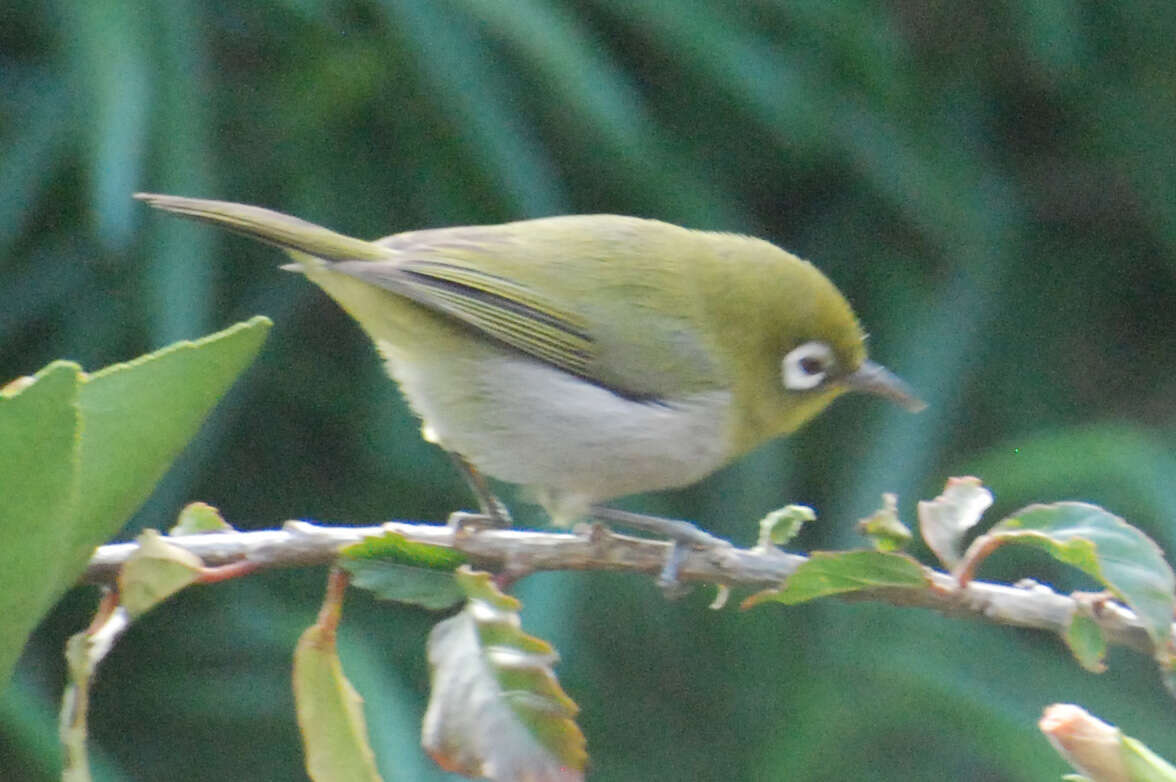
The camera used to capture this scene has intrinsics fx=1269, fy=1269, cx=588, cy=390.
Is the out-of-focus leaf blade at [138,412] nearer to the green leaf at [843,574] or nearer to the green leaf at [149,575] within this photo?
the green leaf at [149,575]

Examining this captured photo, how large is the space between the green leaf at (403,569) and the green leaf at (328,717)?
57 mm

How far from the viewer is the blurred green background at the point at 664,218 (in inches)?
79.6

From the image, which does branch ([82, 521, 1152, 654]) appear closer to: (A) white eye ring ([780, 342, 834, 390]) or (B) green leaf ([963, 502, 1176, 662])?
(B) green leaf ([963, 502, 1176, 662])

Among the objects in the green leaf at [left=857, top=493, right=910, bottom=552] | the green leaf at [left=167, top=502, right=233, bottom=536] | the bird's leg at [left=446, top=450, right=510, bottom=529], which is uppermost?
the green leaf at [left=857, top=493, right=910, bottom=552]

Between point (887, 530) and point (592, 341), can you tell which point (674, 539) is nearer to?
point (887, 530)

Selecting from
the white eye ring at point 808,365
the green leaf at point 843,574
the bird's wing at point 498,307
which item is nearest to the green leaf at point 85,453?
the green leaf at point 843,574

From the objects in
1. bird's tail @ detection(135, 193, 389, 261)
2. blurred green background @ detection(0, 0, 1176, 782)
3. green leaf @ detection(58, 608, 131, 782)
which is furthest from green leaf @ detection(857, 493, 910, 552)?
blurred green background @ detection(0, 0, 1176, 782)

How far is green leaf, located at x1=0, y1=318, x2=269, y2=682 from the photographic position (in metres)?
0.63

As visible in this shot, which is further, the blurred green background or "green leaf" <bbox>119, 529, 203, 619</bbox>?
the blurred green background

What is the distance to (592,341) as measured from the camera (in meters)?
1.48

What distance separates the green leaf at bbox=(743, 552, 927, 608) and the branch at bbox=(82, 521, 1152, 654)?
2cm

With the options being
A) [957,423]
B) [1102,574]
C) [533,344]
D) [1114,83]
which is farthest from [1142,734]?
[1102,574]

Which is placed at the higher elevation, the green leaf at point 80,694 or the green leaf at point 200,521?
the green leaf at point 200,521

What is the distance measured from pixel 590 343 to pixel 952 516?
1.88 feet
